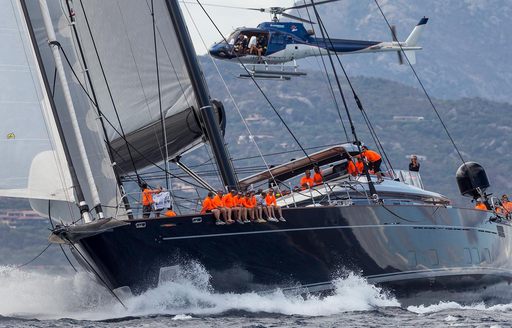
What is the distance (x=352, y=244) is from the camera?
22.0 meters

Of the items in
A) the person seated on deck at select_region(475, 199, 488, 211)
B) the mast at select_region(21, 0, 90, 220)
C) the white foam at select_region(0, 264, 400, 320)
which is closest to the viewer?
the mast at select_region(21, 0, 90, 220)

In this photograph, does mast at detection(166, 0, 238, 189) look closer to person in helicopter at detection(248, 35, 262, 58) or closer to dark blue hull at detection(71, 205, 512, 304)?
dark blue hull at detection(71, 205, 512, 304)

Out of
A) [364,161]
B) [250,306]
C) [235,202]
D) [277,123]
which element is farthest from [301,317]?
[277,123]

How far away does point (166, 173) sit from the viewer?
21516 mm

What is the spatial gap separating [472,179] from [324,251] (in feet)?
22.7

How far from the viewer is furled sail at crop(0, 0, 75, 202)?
61.9 ft

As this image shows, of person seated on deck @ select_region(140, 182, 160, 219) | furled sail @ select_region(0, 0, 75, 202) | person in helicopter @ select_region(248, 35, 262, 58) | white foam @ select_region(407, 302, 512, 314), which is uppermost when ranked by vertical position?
person in helicopter @ select_region(248, 35, 262, 58)

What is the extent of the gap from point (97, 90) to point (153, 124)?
1.12 meters

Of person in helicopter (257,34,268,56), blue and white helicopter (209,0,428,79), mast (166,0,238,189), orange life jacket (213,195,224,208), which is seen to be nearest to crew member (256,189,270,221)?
orange life jacket (213,195,224,208)

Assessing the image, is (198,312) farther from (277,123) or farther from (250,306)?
(277,123)

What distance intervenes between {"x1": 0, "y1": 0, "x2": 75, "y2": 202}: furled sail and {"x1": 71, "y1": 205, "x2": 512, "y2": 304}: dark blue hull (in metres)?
1.09

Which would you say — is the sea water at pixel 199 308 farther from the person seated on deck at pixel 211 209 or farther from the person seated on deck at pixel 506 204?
the person seated on deck at pixel 506 204

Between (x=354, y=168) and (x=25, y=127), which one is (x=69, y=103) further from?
(x=354, y=168)

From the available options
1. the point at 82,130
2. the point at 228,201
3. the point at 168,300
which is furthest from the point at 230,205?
the point at 82,130
